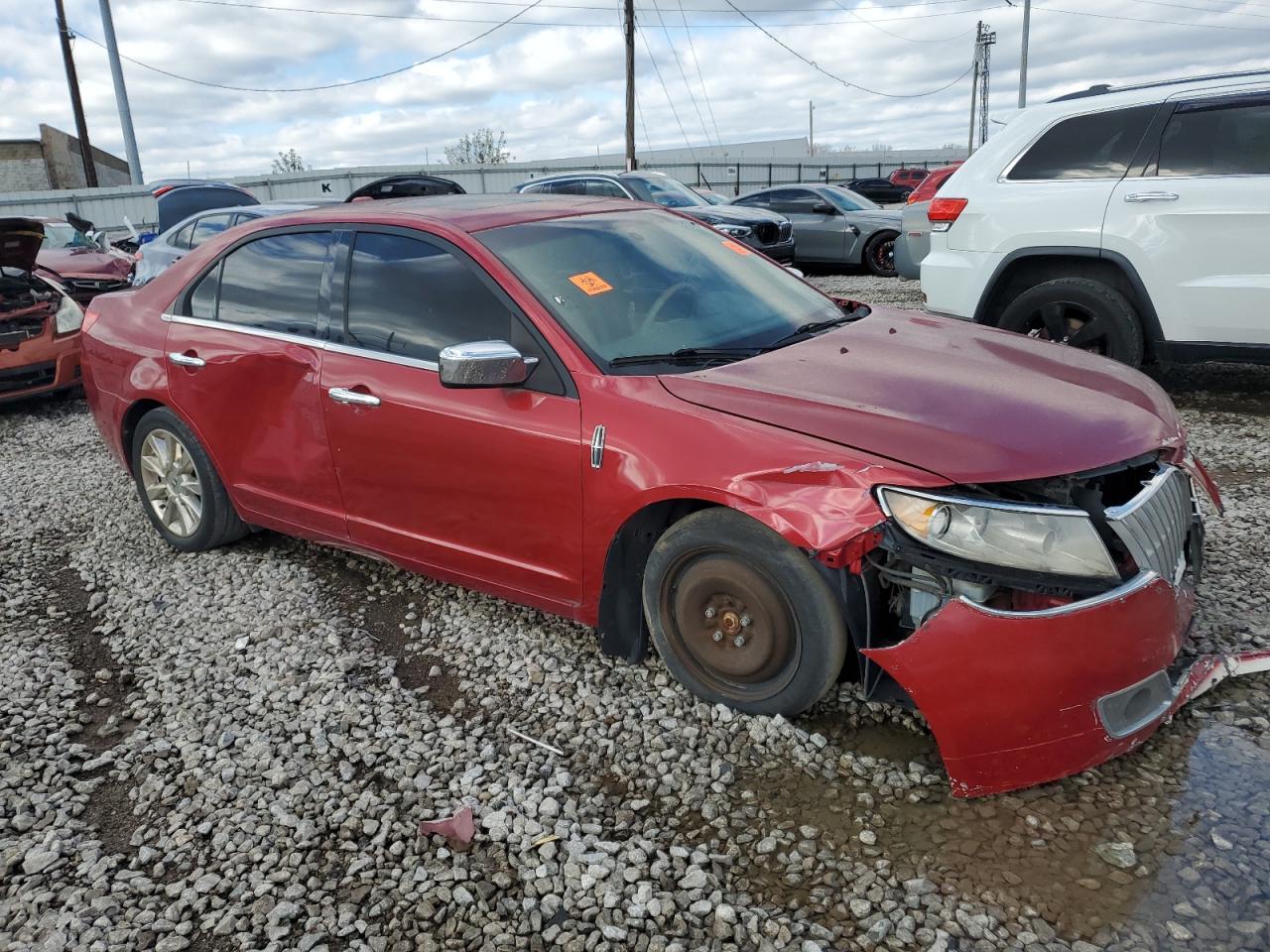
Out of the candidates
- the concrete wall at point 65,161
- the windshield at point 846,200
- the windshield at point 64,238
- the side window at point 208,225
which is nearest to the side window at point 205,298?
the side window at point 208,225

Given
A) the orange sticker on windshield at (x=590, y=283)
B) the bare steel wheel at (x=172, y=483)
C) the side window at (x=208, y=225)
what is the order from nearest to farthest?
the orange sticker on windshield at (x=590, y=283), the bare steel wheel at (x=172, y=483), the side window at (x=208, y=225)

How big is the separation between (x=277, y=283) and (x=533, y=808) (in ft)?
8.33

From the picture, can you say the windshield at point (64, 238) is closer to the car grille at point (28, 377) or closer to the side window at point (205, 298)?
the car grille at point (28, 377)

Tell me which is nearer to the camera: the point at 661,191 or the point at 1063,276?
the point at 1063,276

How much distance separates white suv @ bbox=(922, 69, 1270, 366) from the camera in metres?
5.34

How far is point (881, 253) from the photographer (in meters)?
14.8

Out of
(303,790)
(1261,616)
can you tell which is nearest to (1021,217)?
(1261,616)

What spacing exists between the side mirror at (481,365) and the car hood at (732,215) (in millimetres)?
9829

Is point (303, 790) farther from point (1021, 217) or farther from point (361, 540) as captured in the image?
point (1021, 217)

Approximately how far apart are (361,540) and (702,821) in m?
1.93

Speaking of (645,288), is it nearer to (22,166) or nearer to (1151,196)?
(1151,196)

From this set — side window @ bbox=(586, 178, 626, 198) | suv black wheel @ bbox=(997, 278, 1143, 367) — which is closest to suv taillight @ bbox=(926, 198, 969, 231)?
suv black wheel @ bbox=(997, 278, 1143, 367)

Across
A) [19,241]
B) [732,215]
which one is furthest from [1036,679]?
[732,215]

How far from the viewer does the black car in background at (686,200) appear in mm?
12836
